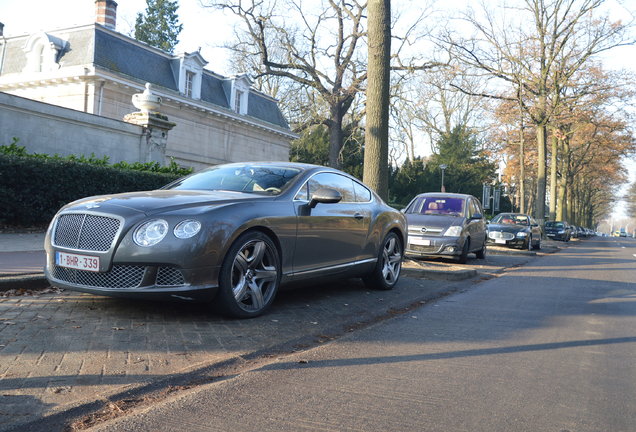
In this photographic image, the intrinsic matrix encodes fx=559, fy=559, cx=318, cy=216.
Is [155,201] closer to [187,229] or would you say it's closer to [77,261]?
[187,229]

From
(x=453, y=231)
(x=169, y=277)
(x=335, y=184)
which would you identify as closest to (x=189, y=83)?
(x=453, y=231)

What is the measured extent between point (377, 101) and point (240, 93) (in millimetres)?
26111

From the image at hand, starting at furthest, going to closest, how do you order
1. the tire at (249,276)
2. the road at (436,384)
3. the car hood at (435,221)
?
1. the car hood at (435,221)
2. the tire at (249,276)
3. the road at (436,384)

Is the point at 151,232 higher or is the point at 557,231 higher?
the point at 557,231

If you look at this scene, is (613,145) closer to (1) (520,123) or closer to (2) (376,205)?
(1) (520,123)

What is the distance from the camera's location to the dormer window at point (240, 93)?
34.9m

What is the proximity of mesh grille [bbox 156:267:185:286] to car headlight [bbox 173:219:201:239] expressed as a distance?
0.94 feet

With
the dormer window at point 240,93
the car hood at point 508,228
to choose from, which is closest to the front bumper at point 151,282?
the car hood at point 508,228

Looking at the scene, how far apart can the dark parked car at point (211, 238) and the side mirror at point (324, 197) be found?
0.01 meters

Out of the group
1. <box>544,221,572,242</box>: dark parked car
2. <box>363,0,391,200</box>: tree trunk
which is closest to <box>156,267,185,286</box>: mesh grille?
<box>363,0,391,200</box>: tree trunk

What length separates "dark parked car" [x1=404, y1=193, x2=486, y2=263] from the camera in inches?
485

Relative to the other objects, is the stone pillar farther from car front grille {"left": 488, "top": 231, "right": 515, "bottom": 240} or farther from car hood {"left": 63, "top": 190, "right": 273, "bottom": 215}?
car hood {"left": 63, "top": 190, "right": 273, "bottom": 215}

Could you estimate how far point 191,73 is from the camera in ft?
105

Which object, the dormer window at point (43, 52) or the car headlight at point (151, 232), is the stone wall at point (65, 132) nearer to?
the car headlight at point (151, 232)
